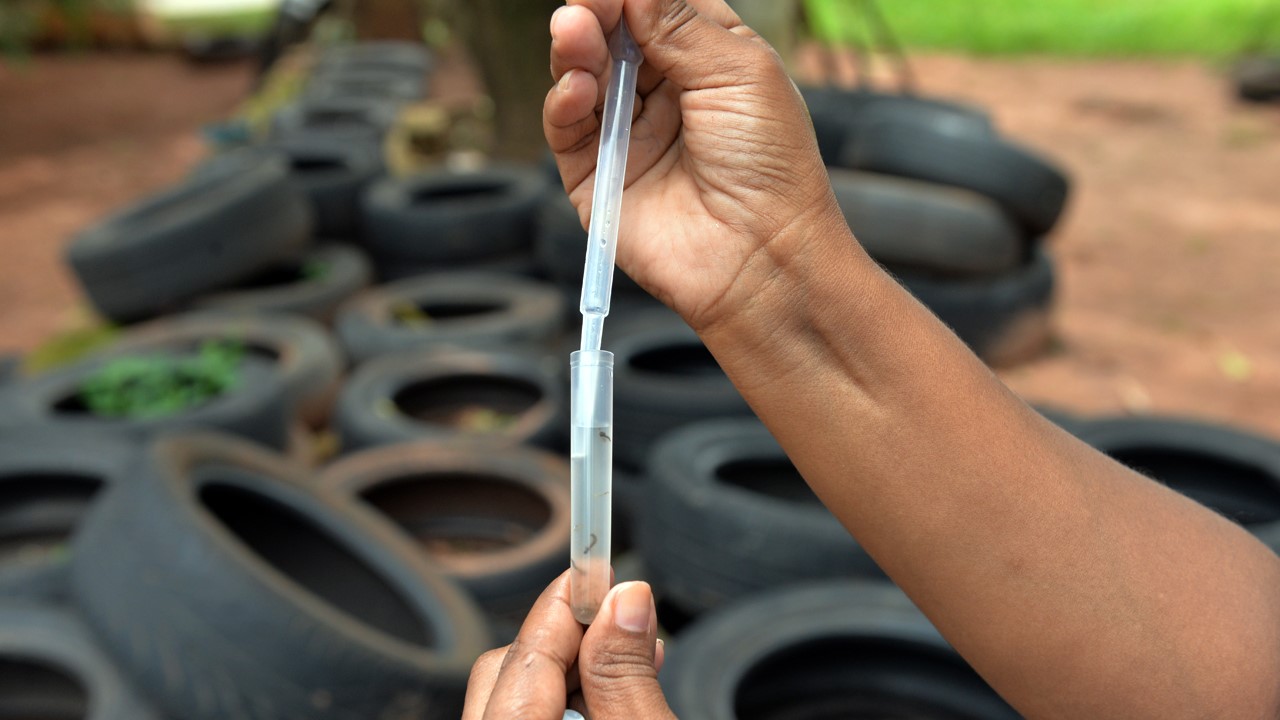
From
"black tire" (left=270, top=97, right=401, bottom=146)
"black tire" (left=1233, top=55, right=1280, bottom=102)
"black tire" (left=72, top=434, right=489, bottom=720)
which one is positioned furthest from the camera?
"black tire" (left=1233, top=55, right=1280, bottom=102)

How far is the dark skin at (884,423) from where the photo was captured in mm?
964

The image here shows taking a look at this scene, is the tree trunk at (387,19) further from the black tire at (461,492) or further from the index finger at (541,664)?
the index finger at (541,664)

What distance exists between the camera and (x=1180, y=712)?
1080 millimetres

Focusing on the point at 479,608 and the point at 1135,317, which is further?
the point at 1135,317

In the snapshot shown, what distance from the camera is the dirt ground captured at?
509 centimetres

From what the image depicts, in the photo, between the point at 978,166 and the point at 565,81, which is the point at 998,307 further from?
the point at 565,81

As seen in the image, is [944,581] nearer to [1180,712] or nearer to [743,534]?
[1180,712]

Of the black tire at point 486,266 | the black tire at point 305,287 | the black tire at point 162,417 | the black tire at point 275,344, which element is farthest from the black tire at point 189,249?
the black tire at point 162,417

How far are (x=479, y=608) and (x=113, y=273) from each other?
2.89m

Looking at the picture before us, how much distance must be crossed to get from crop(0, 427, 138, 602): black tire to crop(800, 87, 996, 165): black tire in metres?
3.25

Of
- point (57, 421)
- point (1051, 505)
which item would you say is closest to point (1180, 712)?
point (1051, 505)

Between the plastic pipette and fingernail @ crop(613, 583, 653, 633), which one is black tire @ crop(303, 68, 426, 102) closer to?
the plastic pipette

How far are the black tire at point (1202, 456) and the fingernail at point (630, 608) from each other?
254 centimetres

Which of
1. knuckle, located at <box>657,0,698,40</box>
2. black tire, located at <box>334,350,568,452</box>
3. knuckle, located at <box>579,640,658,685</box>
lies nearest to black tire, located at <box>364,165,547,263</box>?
black tire, located at <box>334,350,568,452</box>
